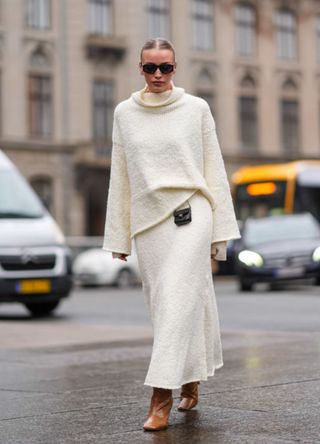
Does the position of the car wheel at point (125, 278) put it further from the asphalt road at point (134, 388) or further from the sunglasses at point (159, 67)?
the sunglasses at point (159, 67)

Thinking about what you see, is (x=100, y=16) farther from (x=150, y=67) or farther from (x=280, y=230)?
(x=150, y=67)

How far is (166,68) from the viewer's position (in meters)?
6.16

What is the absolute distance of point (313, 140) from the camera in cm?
5334

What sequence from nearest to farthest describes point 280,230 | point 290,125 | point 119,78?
point 280,230
point 119,78
point 290,125

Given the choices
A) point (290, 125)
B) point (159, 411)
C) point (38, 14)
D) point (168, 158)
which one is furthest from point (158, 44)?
point (290, 125)

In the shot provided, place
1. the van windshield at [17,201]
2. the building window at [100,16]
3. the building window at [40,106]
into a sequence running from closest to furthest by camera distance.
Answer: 1. the van windshield at [17,201]
2. the building window at [40,106]
3. the building window at [100,16]

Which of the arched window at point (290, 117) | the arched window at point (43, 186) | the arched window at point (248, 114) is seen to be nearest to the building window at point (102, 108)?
the arched window at point (43, 186)

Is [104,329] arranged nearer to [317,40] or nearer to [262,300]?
[262,300]

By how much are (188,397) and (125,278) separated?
27655 mm

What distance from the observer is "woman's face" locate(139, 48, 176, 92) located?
20.2ft

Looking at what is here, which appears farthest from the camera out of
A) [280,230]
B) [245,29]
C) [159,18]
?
[245,29]

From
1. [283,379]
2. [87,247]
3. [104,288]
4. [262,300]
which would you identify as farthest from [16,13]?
[283,379]

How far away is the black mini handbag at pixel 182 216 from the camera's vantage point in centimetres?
610

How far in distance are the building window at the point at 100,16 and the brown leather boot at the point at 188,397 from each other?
3996 cm
